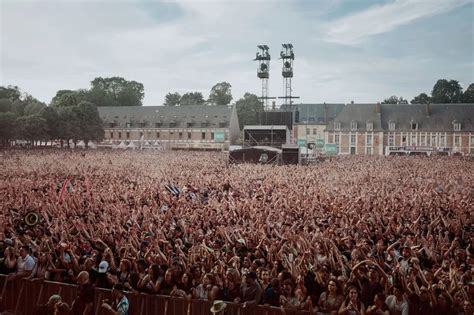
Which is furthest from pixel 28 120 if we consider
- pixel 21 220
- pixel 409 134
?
pixel 409 134

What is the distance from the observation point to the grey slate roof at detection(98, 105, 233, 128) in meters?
66.6

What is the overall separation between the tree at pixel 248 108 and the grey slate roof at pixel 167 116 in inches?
450

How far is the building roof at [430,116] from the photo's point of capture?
60.9 m

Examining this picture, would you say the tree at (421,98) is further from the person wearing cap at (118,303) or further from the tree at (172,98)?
the person wearing cap at (118,303)

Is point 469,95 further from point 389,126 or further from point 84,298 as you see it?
point 84,298

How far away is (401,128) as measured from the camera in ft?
210

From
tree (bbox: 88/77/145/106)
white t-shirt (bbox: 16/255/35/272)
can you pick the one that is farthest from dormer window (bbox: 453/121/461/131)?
white t-shirt (bbox: 16/255/35/272)

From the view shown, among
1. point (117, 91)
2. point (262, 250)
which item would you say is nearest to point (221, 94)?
point (117, 91)

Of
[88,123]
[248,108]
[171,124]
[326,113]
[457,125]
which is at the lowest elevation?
[457,125]

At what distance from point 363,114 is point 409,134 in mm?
7533

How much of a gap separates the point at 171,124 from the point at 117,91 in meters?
23.8

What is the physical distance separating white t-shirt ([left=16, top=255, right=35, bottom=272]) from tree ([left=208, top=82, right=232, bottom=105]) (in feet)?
278

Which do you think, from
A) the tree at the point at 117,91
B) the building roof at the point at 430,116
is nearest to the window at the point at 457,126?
the building roof at the point at 430,116

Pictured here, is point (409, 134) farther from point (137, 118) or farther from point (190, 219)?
point (190, 219)
